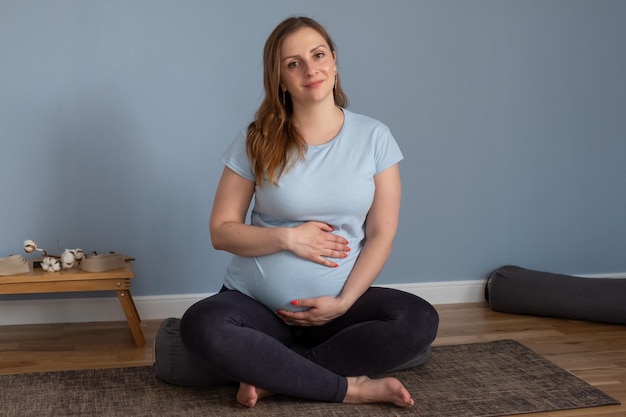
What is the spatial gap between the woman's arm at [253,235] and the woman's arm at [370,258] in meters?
0.08

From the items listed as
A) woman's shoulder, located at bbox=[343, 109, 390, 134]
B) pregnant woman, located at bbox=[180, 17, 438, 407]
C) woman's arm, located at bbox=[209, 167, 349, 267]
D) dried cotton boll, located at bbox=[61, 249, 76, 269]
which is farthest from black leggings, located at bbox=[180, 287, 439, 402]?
dried cotton boll, located at bbox=[61, 249, 76, 269]

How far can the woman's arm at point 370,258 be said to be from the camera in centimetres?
237

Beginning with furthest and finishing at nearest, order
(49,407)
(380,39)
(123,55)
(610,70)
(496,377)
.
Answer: (610,70)
(380,39)
(123,55)
(496,377)
(49,407)

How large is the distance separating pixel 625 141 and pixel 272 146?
6.17ft

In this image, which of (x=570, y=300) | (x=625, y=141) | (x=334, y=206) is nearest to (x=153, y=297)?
(x=334, y=206)

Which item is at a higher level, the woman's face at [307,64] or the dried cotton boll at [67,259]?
the woman's face at [307,64]

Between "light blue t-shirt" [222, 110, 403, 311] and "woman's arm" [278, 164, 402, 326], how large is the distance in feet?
0.09

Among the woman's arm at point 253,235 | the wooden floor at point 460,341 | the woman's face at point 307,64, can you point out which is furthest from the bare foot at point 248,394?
the woman's face at point 307,64

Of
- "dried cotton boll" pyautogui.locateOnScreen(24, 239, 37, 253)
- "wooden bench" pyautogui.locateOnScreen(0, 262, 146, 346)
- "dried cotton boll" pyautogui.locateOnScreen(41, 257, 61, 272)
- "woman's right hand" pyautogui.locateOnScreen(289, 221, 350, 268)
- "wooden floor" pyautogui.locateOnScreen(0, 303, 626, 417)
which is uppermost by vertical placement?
"woman's right hand" pyautogui.locateOnScreen(289, 221, 350, 268)

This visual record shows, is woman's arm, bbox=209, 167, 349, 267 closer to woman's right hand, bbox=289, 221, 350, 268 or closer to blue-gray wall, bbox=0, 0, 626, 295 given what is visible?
woman's right hand, bbox=289, 221, 350, 268

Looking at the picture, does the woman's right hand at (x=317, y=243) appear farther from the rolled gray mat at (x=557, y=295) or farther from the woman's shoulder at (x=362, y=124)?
the rolled gray mat at (x=557, y=295)

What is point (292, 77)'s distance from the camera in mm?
2379

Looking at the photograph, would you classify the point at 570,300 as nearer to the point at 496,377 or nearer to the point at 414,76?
the point at 496,377

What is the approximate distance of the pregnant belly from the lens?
237 cm
